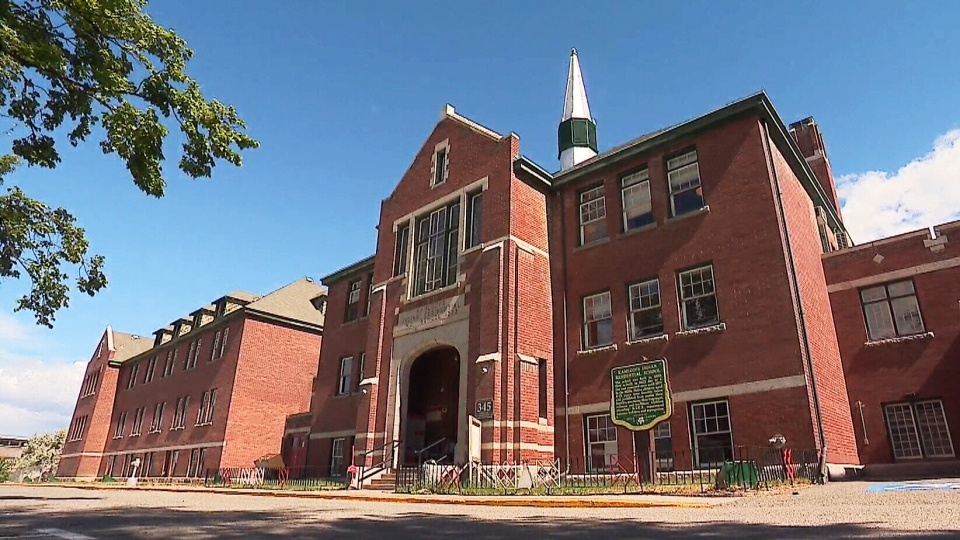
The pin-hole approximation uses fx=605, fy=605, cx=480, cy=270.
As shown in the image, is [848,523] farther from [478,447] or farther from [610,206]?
[610,206]

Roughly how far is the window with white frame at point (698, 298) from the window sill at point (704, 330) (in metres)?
0.17

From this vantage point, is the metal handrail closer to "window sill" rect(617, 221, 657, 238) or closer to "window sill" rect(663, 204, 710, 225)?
"window sill" rect(617, 221, 657, 238)

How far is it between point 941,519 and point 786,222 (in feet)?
39.8

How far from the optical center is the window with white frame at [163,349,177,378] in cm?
4447

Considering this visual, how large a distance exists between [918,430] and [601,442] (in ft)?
29.7

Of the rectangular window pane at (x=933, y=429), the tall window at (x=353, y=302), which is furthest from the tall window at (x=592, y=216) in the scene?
the tall window at (x=353, y=302)

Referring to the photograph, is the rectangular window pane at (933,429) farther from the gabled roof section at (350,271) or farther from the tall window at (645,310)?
the gabled roof section at (350,271)

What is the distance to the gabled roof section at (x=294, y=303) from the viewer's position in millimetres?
37750

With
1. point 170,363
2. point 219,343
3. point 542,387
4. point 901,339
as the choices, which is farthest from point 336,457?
point 170,363

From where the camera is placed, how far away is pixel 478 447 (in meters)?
18.5

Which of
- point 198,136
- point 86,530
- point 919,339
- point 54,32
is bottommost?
point 86,530

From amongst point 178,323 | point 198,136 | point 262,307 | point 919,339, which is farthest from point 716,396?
point 178,323

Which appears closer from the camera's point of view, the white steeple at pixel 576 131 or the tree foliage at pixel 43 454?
the white steeple at pixel 576 131

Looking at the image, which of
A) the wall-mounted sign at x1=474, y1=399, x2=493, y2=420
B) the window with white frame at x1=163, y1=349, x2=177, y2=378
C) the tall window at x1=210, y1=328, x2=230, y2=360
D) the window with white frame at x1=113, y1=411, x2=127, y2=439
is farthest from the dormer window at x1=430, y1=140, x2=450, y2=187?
the window with white frame at x1=113, y1=411, x2=127, y2=439
